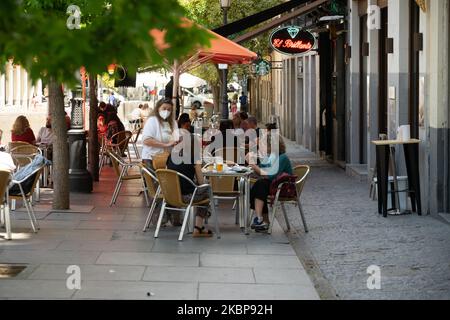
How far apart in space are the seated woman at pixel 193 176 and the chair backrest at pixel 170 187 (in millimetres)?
105

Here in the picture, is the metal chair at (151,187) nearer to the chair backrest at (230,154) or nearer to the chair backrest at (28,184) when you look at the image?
the chair backrest at (28,184)

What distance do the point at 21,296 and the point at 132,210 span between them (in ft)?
21.0

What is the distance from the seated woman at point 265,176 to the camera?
1239 cm

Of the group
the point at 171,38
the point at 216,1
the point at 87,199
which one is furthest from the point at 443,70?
the point at 216,1

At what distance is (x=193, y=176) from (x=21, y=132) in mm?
6601

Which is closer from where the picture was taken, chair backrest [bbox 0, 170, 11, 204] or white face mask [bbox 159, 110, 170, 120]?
chair backrest [bbox 0, 170, 11, 204]

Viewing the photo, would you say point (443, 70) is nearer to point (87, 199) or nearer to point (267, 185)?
point (267, 185)

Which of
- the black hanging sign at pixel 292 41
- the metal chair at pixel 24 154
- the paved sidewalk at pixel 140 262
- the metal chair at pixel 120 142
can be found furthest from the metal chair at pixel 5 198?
the black hanging sign at pixel 292 41

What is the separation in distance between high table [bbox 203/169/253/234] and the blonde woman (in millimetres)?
6289

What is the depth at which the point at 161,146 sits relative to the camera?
45.2ft

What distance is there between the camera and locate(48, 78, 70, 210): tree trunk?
1423 centimetres

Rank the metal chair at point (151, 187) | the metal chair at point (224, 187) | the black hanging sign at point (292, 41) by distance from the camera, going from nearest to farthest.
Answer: the metal chair at point (151, 187) < the metal chair at point (224, 187) < the black hanging sign at point (292, 41)

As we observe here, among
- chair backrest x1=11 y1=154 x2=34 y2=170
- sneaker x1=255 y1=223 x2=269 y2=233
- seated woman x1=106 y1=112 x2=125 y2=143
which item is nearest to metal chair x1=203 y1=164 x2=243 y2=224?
sneaker x1=255 y1=223 x2=269 y2=233

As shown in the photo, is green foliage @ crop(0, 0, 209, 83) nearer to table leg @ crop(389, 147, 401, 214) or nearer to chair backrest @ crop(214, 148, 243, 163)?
table leg @ crop(389, 147, 401, 214)
